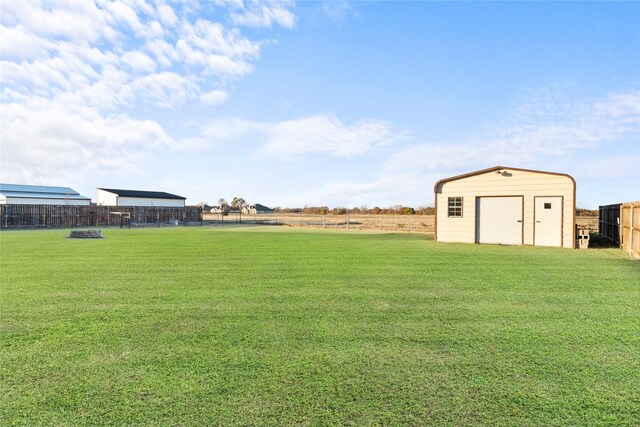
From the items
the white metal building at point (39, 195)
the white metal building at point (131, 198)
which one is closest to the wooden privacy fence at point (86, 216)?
the white metal building at point (131, 198)

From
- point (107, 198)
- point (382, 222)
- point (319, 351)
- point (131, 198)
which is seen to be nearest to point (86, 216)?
point (131, 198)

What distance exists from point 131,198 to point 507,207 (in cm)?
4234

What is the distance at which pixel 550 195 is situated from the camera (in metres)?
15.6

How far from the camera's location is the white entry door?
1540 centimetres

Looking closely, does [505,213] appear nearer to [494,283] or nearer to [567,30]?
[567,30]

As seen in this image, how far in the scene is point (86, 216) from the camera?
105ft

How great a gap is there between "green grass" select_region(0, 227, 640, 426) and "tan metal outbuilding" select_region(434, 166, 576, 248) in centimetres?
881

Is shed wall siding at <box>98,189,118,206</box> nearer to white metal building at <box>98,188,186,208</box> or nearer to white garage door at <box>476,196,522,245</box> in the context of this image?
white metal building at <box>98,188,186,208</box>

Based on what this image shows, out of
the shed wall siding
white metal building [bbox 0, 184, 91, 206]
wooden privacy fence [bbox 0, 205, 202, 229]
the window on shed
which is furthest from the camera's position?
the shed wall siding

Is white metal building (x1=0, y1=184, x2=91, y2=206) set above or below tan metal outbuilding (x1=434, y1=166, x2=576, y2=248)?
above

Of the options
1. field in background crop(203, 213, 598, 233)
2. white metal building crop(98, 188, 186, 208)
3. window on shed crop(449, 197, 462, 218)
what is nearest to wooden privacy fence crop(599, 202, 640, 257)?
field in background crop(203, 213, 598, 233)

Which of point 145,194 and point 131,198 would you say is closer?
point 131,198

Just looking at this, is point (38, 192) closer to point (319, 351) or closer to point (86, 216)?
point (86, 216)

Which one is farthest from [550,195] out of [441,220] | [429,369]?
[429,369]
